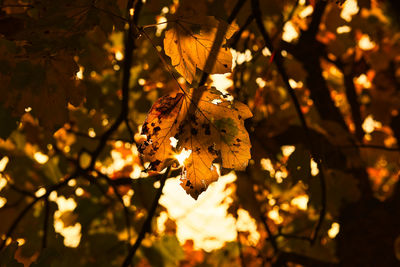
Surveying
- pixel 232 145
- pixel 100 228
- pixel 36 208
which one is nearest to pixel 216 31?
pixel 232 145

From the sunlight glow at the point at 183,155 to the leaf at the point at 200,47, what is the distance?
0.26 m

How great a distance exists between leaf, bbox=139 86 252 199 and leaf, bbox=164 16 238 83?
0.10 meters

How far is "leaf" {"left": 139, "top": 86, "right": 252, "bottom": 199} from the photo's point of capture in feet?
4.27

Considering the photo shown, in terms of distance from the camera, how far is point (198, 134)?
4.31 ft

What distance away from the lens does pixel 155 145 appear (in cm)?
133

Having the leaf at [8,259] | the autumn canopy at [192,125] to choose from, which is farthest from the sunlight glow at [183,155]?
the leaf at [8,259]

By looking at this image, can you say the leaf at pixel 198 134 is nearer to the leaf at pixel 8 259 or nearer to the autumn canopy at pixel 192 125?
the autumn canopy at pixel 192 125

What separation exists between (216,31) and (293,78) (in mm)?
2257

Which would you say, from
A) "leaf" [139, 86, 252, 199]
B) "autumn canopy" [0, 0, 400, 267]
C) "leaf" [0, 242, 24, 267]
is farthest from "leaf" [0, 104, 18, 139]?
"leaf" [139, 86, 252, 199]

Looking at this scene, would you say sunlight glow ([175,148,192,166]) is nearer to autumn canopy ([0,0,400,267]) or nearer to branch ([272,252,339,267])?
autumn canopy ([0,0,400,267])

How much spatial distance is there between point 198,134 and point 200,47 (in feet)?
0.99

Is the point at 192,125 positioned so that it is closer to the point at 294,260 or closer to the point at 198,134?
the point at 198,134

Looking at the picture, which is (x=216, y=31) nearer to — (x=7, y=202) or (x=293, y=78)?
(x=293, y=78)

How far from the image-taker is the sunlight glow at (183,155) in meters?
1.33
